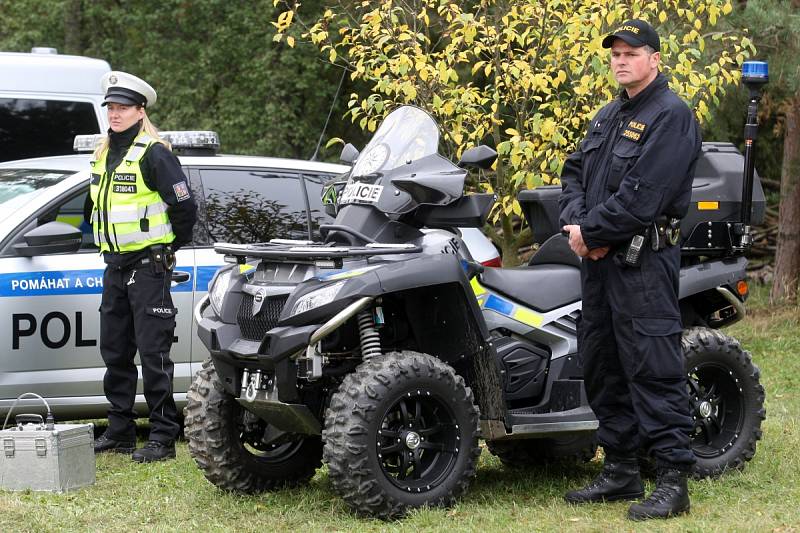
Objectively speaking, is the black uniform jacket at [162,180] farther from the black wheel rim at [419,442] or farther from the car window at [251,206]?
the black wheel rim at [419,442]

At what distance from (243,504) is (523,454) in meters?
1.54

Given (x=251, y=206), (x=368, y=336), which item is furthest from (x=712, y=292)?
(x=251, y=206)

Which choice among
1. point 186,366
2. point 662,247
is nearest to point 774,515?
point 662,247

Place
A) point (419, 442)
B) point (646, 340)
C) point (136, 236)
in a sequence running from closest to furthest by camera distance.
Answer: point (646, 340), point (419, 442), point (136, 236)

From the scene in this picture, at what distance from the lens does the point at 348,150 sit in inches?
237

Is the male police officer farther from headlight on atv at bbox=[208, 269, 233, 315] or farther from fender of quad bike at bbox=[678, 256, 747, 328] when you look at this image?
headlight on atv at bbox=[208, 269, 233, 315]

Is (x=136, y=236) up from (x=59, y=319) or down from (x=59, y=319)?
up

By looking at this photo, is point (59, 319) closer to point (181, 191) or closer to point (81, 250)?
point (81, 250)

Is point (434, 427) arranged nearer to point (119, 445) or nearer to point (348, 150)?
point (348, 150)

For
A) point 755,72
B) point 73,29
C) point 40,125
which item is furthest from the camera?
point 73,29

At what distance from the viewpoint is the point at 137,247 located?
21.0 feet

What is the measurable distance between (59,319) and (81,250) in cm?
40

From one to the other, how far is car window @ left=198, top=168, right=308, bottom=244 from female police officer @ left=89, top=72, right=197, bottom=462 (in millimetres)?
435

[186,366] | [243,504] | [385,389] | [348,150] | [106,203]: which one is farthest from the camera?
[186,366]
